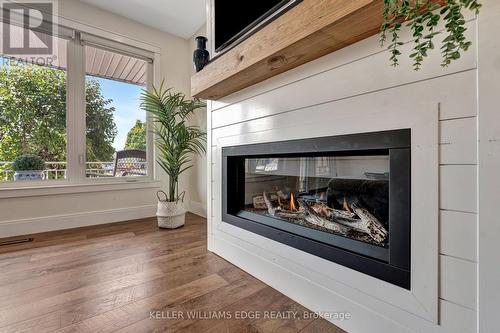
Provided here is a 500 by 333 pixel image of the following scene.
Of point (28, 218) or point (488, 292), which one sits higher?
point (488, 292)

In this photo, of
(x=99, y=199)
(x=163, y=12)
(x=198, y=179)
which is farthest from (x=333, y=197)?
(x=163, y=12)

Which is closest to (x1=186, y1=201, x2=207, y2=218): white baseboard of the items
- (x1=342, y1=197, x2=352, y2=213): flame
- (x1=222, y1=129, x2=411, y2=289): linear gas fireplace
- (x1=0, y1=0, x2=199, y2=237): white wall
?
(x1=0, y1=0, x2=199, y2=237): white wall

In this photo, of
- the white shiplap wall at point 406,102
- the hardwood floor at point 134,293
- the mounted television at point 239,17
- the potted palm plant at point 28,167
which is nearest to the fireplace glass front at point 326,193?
the white shiplap wall at point 406,102

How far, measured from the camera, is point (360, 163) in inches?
41.6

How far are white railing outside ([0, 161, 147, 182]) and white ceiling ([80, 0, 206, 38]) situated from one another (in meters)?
1.76

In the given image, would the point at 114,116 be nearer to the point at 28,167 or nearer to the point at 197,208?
the point at 28,167

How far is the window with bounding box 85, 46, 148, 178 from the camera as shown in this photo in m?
2.61

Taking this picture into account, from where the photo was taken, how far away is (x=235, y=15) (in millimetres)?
1451

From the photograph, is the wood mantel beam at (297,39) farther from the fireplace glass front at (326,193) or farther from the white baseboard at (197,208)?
the white baseboard at (197,208)

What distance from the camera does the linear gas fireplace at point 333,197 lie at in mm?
798

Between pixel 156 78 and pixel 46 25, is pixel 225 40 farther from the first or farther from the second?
pixel 46 25

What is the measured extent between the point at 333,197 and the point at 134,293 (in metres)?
1.17

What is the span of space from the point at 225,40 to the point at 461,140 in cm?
138

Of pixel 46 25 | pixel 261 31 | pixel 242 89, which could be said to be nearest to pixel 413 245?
pixel 261 31
